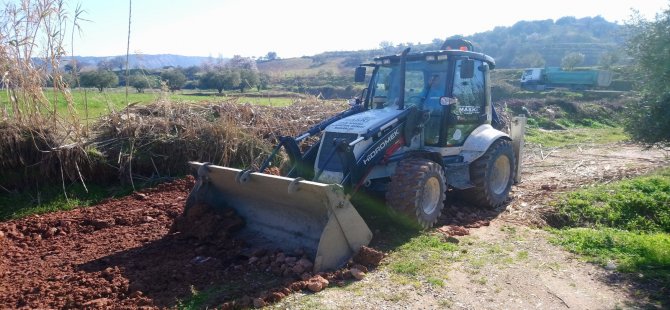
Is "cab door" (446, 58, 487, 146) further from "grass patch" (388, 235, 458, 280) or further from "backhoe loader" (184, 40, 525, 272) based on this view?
"grass patch" (388, 235, 458, 280)

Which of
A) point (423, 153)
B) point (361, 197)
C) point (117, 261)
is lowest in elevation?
point (117, 261)

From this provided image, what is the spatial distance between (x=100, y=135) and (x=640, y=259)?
28.5 ft

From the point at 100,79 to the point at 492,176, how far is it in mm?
9691

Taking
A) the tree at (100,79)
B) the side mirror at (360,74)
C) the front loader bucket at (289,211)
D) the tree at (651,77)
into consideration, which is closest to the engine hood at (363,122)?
the side mirror at (360,74)

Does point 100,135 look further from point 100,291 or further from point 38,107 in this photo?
point 100,291

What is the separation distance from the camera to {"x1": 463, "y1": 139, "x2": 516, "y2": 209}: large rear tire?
8227 millimetres

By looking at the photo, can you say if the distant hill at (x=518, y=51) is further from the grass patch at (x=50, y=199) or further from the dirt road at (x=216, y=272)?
the dirt road at (x=216, y=272)

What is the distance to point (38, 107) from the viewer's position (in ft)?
30.1

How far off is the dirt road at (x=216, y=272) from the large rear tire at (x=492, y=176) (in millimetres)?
312

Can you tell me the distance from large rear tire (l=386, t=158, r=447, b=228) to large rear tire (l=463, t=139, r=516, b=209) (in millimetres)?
1352

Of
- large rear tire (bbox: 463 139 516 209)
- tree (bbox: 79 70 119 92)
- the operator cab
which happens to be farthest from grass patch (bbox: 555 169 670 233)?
tree (bbox: 79 70 119 92)

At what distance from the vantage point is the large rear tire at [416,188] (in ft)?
21.4

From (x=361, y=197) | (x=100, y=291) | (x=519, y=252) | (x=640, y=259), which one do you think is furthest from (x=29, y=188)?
(x=640, y=259)

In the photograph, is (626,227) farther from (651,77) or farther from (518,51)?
(518,51)
